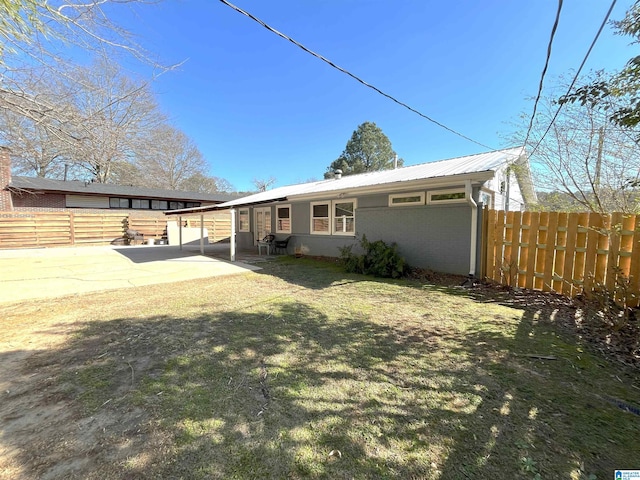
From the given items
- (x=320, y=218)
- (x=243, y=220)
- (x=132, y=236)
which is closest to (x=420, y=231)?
(x=320, y=218)

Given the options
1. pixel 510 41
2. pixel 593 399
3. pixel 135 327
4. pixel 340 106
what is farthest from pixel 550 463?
pixel 340 106

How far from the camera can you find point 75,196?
56.5 feet

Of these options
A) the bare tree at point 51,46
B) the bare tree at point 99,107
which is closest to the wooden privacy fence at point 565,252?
the bare tree at point 51,46

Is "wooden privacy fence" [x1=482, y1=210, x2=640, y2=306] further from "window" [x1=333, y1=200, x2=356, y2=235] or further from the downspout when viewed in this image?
"window" [x1=333, y1=200, x2=356, y2=235]

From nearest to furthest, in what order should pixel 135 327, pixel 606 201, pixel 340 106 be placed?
pixel 135 327 < pixel 606 201 < pixel 340 106

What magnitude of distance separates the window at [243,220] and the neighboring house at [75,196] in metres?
8.63

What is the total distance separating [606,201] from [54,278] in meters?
13.3

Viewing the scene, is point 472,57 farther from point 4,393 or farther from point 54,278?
point 54,278

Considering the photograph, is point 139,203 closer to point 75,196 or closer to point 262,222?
point 75,196

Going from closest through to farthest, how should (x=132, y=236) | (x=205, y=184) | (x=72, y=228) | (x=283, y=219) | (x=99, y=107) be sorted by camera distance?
1. (x=99, y=107)
2. (x=283, y=219)
3. (x=72, y=228)
4. (x=132, y=236)
5. (x=205, y=184)

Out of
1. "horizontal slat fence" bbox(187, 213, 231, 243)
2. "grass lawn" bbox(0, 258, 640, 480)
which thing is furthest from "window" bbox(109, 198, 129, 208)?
"grass lawn" bbox(0, 258, 640, 480)

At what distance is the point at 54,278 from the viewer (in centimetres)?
693

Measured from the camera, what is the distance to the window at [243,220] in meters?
14.8

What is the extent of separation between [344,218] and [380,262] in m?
2.84
